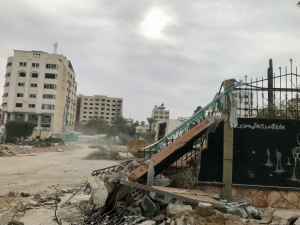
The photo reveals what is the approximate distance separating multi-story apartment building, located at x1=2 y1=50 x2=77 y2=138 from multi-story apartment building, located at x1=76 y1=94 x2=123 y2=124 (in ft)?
243

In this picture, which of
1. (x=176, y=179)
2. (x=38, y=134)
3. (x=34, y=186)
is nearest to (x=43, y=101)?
(x=38, y=134)

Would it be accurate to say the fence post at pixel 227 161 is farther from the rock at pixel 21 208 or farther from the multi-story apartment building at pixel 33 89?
the multi-story apartment building at pixel 33 89

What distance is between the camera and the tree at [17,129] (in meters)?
41.1

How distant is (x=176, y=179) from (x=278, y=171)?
2598mm

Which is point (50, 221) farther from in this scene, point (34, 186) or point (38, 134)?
point (38, 134)

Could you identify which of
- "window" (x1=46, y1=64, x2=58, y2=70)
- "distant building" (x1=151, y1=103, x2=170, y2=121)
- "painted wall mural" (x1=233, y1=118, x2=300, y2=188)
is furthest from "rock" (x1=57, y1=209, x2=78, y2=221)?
"distant building" (x1=151, y1=103, x2=170, y2=121)

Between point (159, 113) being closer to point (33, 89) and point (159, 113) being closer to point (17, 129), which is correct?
point (33, 89)

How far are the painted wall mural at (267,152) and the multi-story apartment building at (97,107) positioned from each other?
124 metres

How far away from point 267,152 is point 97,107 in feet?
419

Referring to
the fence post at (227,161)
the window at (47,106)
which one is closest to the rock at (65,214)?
the fence post at (227,161)

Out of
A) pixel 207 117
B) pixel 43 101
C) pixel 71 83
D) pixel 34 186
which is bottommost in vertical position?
pixel 34 186

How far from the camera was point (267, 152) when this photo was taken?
6.63 metres

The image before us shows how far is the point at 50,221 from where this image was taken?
5.14 meters

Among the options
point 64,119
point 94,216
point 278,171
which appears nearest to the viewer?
point 94,216
